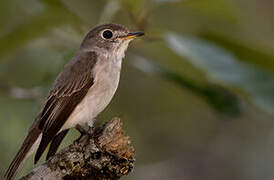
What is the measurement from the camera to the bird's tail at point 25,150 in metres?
5.00

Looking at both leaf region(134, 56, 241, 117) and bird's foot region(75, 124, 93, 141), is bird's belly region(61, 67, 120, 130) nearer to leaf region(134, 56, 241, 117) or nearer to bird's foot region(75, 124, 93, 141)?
bird's foot region(75, 124, 93, 141)

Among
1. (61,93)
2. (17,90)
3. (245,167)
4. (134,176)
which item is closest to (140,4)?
(61,93)

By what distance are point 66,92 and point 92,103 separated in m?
0.27

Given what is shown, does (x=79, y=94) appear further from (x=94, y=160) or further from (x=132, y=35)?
(x=94, y=160)

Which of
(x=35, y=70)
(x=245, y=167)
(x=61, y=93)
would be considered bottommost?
(x=61, y=93)

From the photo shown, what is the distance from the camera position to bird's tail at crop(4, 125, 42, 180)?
5.00 metres

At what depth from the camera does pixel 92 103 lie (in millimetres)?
5859

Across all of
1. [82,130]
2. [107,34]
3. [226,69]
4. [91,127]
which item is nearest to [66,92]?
[82,130]

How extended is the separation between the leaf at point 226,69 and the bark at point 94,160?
3.82 ft

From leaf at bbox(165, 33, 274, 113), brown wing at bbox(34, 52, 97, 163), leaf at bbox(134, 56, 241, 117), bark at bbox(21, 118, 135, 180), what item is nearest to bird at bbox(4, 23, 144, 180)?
brown wing at bbox(34, 52, 97, 163)

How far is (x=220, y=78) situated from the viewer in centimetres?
553

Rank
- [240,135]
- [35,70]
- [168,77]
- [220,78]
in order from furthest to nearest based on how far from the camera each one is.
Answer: [240,135], [35,70], [168,77], [220,78]

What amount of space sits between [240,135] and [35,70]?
386cm

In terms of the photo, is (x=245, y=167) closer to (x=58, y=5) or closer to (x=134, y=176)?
(x=134, y=176)
